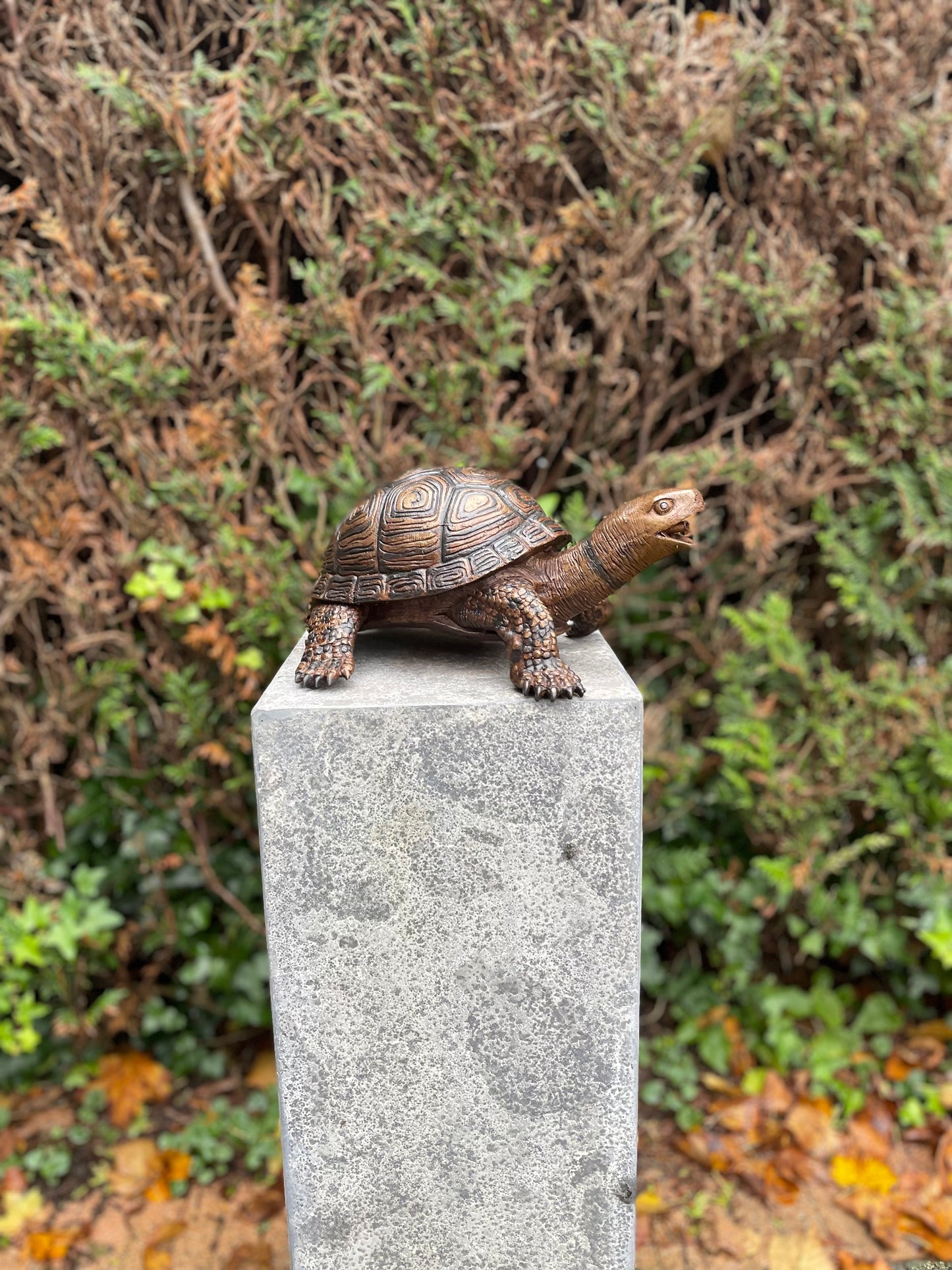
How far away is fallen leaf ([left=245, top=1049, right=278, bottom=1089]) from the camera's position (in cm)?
304

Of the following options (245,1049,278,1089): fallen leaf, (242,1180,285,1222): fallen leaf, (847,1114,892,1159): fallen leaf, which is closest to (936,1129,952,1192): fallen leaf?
(847,1114,892,1159): fallen leaf

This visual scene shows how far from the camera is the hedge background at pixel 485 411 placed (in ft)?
8.61

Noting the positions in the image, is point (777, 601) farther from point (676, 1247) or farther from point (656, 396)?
point (676, 1247)

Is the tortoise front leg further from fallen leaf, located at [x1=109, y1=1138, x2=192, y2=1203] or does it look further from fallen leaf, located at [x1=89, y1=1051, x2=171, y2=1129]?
fallen leaf, located at [x1=89, y1=1051, x2=171, y2=1129]

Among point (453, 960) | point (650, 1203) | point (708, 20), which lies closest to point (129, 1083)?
point (650, 1203)

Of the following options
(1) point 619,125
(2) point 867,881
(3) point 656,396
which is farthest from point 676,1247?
(1) point 619,125

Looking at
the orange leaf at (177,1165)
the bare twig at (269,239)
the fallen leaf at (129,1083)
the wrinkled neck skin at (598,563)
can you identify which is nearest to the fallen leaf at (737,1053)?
the orange leaf at (177,1165)

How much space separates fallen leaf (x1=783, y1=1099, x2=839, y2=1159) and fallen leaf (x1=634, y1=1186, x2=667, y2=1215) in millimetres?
470

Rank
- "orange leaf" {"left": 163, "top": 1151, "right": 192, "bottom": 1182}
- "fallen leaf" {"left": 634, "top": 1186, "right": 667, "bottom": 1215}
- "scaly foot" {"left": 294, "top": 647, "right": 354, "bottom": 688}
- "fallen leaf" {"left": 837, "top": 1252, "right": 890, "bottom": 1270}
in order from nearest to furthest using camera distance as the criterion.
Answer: "scaly foot" {"left": 294, "top": 647, "right": 354, "bottom": 688} < "fallen leaf" {"left": 837, "top": 1252, "right": 890, "bottom": 1270} < "fallen leaf" {"left": 634, "top": 1186, "right": 667, "bottom": 1215} < "orange leaf" {"left": 163, "top": 1151, "right": 192, "bottom": 1182}

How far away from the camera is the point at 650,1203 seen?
8.74ft

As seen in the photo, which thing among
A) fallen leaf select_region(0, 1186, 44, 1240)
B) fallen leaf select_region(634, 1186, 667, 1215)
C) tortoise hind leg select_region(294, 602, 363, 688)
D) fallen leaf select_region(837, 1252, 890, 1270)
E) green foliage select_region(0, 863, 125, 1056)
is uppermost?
tortoise hind leg select_region(294, 602, 363, 688)

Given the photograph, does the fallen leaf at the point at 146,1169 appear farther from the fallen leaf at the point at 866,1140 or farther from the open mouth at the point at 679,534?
the open mouth at the point at 679,534

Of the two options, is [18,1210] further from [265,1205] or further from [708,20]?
[708,20]

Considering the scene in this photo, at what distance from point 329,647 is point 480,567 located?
323 mm
